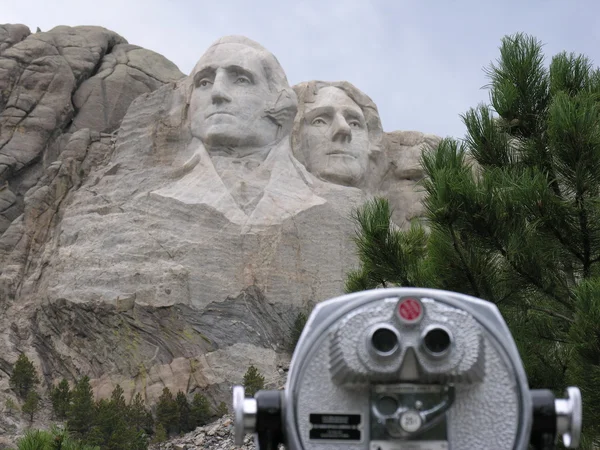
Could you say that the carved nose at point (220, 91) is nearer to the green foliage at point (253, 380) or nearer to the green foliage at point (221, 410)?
the green foliage at point (253, 380)

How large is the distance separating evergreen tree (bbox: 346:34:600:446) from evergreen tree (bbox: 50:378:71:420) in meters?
5.27

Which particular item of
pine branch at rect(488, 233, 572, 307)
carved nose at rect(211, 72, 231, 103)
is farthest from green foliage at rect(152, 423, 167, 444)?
pine branch at rect(488, 233, 572, 307)

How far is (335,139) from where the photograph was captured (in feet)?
48.2

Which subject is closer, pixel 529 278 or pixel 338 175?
→ pixel 529 278

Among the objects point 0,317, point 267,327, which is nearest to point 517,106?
point 267,327

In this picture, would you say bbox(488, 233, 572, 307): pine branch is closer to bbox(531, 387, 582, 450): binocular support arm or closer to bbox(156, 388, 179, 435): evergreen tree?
bbox(531, 387, 582, 450): binocular support arm

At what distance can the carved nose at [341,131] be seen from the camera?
1462 cm

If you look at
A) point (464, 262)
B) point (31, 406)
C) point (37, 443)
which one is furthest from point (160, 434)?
point (464, 262)

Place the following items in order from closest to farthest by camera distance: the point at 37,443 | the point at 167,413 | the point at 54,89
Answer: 1. the point at 37,443
2. the point at 167,413
3. the point at 54,89

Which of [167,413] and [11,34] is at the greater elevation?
[11,34]

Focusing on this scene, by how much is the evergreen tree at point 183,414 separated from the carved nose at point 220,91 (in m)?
3.68

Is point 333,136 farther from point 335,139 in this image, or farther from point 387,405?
point 387,405

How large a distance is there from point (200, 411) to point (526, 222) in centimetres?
632

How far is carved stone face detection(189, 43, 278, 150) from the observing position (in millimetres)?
13422
